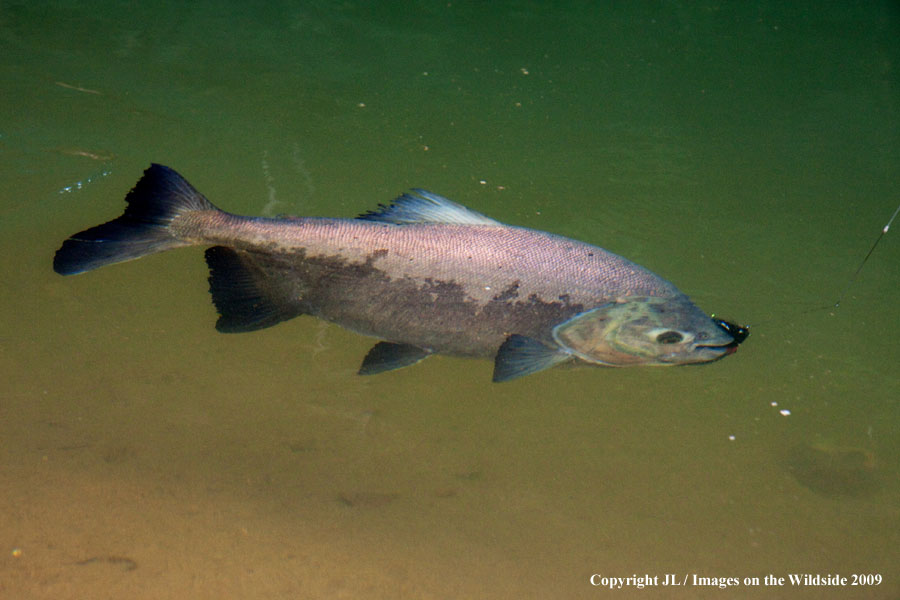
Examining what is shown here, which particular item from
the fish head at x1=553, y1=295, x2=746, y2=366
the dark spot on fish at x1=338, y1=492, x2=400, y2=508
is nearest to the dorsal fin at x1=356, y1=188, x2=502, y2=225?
the fish head at x1=553, y1=295, x2=746, y2=366

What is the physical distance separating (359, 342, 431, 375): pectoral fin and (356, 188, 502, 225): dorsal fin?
0.58 meters

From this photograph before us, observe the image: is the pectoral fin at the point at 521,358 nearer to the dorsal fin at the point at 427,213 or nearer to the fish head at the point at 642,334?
the fish head at the point at 642,334

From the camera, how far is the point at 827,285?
13.0ft

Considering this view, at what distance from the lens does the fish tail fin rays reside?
2.73m

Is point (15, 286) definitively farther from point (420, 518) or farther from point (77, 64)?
point (77, 64)

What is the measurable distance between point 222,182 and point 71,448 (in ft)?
7.19

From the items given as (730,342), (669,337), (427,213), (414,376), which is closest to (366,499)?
(414,376)

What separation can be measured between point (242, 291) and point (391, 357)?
71 centimetres

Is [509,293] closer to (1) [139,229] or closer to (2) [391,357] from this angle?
(2) [391,357]

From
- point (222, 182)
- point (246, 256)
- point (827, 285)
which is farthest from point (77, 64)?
point (827, 285)

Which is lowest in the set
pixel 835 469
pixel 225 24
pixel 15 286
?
pixel 835 469

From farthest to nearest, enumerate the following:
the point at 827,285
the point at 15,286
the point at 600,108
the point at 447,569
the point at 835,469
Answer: the point at 600,108
the point at 827,285
the point at 15,286
the point at 835,469
the point at 447,569

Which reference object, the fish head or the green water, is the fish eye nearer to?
the fish head

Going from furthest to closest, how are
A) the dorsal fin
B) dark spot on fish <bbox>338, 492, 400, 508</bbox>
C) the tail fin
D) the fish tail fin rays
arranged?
the dorsal fin
the fish tail fin rays
the tail fin
dark spot on fish <bbox>338, 492, 400, 508</bbox>
